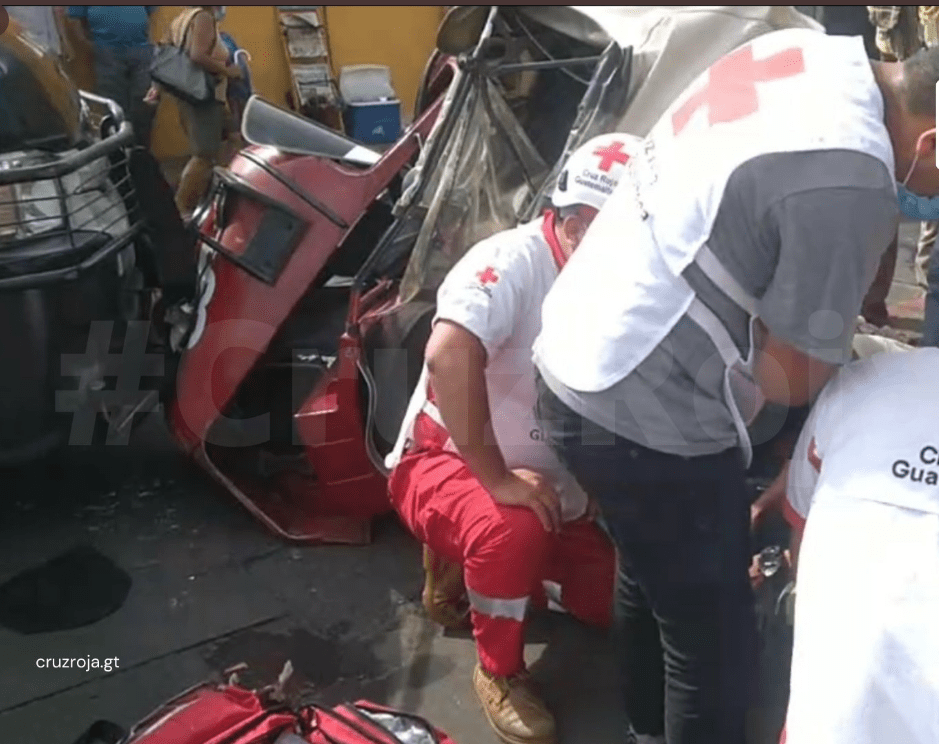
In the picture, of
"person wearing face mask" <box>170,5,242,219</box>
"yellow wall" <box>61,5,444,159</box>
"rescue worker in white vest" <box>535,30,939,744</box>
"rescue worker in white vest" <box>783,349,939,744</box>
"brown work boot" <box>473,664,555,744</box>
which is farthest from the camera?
"yellow wall" <box>61,5,444,159</box>

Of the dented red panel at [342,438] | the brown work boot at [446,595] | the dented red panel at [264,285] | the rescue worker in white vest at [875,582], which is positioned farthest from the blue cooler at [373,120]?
the rescue worker in white vest at [875,582]

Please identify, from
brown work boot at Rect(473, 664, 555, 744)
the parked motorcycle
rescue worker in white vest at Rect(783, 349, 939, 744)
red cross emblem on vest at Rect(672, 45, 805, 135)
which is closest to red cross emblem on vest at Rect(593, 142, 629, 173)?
red cross emblem on vest at Rect(672, 45, 805, 135)

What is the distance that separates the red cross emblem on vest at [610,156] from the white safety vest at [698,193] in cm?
37

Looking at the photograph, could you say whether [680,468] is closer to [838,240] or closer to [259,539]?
[838,240]

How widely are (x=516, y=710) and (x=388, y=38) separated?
7.81 meters

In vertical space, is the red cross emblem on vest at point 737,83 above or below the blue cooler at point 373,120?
above

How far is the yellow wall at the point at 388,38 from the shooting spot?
948 cm

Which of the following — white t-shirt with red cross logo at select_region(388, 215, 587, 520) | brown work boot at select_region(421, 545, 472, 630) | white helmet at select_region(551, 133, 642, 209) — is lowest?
brown work boot at select_region(421, 545, 472, 630)

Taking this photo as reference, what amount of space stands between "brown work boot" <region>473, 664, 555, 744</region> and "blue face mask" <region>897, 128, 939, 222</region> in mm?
1310

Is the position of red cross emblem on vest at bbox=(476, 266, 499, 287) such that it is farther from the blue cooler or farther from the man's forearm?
the blue cooler

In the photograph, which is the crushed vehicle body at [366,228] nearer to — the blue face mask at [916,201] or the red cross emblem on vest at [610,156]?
the red cross emblem on vest at [610,156]

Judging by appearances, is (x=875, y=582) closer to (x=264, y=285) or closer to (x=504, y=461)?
(x=504, y=461)

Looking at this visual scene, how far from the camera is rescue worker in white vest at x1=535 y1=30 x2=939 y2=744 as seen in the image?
1701 millimetres

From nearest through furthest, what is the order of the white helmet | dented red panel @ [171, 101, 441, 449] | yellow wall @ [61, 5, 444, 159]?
the white helmet < dented red panel @ [171, 101, 441, 449] < yellow wall @ [61, 5, 444, 159]
